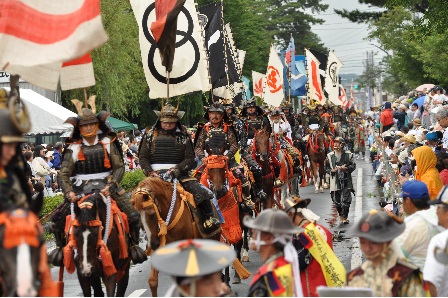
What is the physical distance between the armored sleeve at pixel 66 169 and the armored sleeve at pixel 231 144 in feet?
12.6

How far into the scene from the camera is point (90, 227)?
11.7 meters

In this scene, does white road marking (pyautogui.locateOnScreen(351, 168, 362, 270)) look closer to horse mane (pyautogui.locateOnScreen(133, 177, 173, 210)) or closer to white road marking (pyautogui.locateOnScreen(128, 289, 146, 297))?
horse mane (pyautogui.locateOnScreen(133, 177, 173, 210))

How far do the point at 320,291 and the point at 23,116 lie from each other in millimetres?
2282

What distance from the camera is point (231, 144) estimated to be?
1634 cm

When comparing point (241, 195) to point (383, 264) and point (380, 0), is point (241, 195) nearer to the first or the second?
point (383, 264)

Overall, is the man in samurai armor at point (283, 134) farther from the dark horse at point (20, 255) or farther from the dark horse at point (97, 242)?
the dark horse at point (20, 255)

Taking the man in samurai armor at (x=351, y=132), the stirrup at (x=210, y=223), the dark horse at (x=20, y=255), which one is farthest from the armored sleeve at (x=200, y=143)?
the man in samurai armor at (x=351, y=132)

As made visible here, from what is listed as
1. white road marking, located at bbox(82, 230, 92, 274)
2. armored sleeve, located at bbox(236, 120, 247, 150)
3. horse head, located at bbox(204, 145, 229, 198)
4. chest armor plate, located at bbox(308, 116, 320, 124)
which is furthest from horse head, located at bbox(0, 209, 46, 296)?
chest armor plate, located at bbox(308, 116, 320, 124)

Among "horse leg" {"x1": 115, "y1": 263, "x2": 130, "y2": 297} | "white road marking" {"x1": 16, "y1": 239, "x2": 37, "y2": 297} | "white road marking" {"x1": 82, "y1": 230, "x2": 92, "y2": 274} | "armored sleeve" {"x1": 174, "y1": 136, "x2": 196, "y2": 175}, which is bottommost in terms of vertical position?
"horse leg" {"x1": 115, "y1": 263, "x2": 130, "y2": 297}

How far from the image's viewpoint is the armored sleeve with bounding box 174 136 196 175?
1377cm

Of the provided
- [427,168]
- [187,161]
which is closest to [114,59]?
[187,161]

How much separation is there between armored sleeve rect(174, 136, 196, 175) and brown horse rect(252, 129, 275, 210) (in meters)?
6.61

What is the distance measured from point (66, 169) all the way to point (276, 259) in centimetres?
570

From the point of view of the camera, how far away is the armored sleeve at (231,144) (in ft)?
52.9
